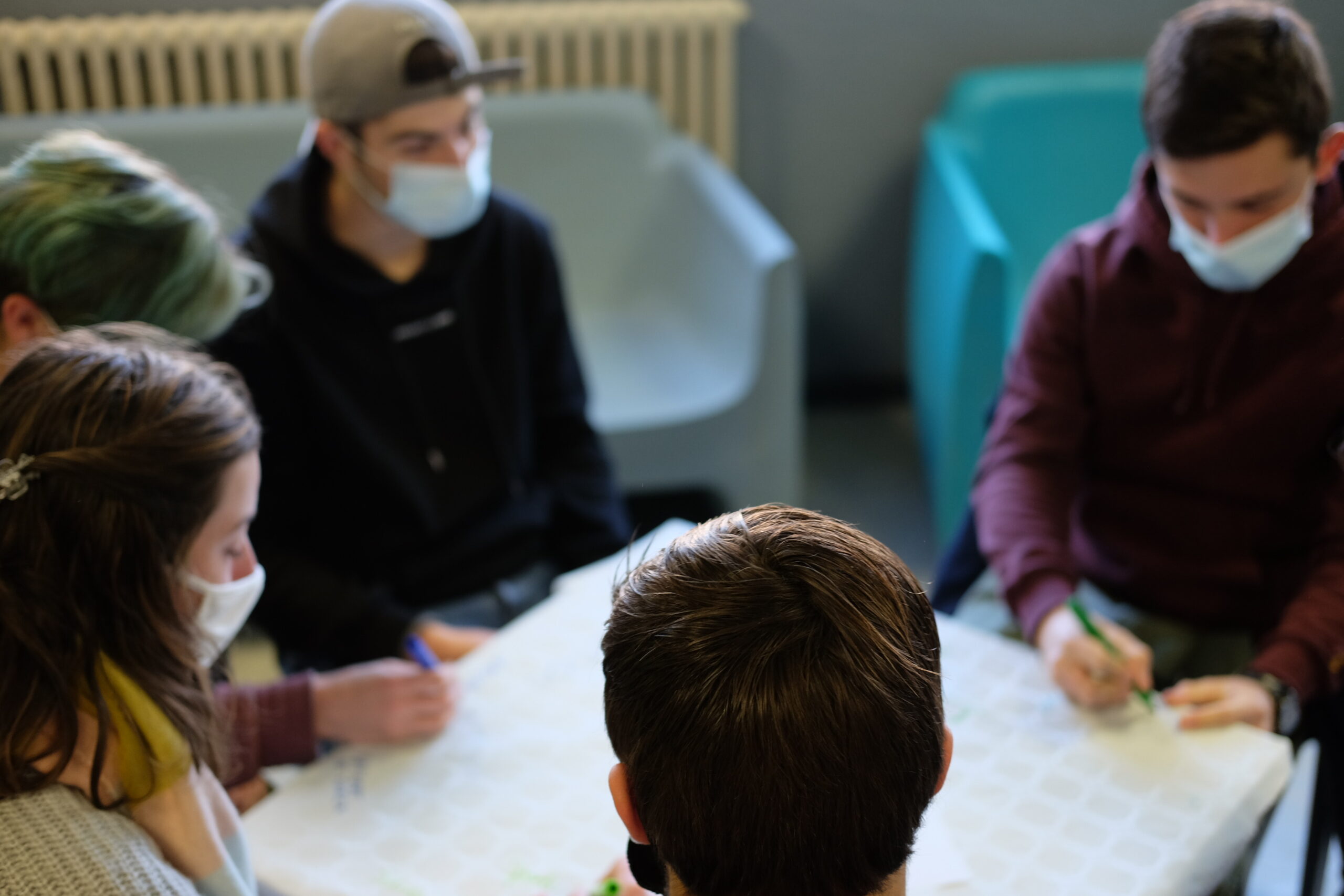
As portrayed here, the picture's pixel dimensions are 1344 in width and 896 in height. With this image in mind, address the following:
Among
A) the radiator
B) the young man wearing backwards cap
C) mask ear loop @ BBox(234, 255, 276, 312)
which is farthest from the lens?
the radiator

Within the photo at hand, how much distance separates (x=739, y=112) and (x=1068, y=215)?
2.52 feet

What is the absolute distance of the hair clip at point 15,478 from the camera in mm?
834

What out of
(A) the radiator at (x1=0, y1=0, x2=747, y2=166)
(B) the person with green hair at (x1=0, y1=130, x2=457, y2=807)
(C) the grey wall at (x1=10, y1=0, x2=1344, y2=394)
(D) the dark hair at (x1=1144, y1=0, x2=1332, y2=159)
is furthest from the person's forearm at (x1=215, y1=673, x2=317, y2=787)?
(C) the grey wall at (x1=10, y1=0, x2=1344, y2=394)

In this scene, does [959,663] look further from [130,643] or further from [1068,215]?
[1068,215]

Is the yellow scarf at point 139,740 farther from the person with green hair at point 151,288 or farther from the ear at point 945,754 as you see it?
the ear at point 945,754

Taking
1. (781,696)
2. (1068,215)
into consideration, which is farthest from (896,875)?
(1068,215)

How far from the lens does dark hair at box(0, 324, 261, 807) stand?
833 millimetres

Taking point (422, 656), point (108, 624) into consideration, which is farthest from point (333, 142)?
point (108, 624)

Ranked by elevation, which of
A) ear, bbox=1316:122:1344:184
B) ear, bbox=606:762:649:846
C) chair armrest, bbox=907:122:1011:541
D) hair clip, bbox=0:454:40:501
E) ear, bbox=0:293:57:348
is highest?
ear, bbox=1316:122:1344:184

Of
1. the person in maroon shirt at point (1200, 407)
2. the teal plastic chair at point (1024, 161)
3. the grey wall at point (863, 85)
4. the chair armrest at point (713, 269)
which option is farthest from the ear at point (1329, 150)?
the grey wall at point (863, 85)

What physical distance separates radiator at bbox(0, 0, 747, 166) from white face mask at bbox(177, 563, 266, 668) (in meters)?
1.56

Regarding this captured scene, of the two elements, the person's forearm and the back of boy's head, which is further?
the person's forearm

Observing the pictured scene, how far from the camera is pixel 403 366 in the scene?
152 cm

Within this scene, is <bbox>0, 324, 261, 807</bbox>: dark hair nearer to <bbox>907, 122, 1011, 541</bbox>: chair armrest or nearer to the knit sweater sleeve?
the knit sweater sleeve
